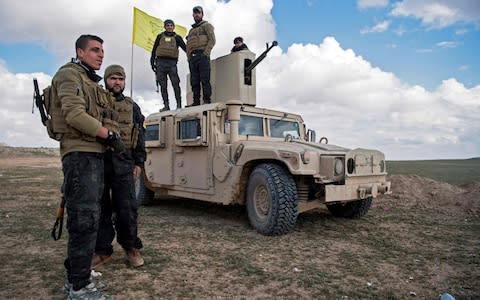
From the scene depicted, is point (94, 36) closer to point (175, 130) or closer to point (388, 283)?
point (388, 283)

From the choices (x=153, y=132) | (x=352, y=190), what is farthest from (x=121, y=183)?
(x=153, y=132)

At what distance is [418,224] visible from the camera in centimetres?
527

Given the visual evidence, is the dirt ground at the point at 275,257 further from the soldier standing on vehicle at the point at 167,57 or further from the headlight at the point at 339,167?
the soldier standing on vehicle at the point at 167,57

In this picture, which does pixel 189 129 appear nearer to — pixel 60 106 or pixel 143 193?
Answer: pixel 143 193

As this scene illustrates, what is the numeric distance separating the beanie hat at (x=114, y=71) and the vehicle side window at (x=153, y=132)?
322cm

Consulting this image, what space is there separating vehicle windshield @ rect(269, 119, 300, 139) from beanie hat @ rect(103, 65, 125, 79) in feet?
9.89

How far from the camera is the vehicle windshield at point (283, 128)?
5957 mm

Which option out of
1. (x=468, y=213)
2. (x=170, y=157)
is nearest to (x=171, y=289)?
(x=170, y=157)

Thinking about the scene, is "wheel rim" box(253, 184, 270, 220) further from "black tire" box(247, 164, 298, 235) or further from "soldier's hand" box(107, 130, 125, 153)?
"soldier's hand" box(107, 130, 125, 153)

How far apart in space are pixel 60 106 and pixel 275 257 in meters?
2.34

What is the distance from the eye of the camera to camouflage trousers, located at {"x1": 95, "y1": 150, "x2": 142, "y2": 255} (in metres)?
3.16

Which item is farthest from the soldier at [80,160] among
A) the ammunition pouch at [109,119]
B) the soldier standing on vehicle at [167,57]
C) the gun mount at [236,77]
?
the soldier standing on vehicle at [167,57]

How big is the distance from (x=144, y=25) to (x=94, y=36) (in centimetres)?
627

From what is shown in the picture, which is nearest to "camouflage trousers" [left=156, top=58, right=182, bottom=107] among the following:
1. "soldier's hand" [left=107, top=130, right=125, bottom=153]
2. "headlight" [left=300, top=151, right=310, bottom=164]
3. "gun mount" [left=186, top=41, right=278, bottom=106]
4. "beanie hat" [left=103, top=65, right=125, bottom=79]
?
"gun mount" [left=186, top=41, right=278, bottom=106]
